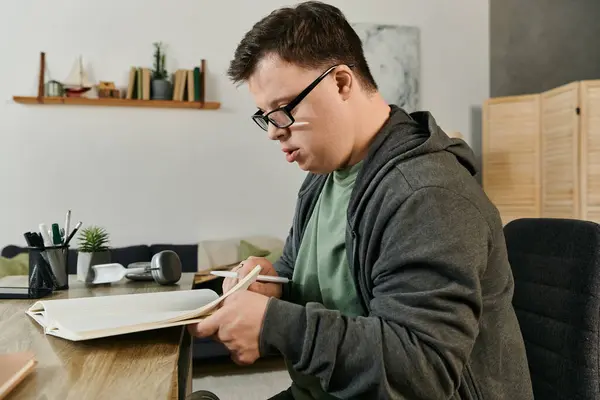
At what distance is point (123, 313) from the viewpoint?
2.89ft

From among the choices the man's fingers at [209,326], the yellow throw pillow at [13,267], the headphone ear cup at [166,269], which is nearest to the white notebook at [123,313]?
the man's fingers at [209,326]

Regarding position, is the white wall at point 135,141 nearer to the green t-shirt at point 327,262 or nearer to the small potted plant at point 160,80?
the small potted plant at point 160,80

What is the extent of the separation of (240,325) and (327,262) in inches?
10.5

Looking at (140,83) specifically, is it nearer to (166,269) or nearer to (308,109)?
(166,269)

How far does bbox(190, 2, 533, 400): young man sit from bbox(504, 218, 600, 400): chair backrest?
0.46 ft

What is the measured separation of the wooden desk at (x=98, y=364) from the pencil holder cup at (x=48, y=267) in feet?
1.09

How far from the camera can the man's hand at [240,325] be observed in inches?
29.6

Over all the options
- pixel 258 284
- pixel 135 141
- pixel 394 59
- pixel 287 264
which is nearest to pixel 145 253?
pixel 135 141

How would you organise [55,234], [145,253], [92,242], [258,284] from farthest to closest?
[145,253] < [92,242] < [55,234] < [258,284]

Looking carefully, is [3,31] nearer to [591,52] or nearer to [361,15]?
[361,15]

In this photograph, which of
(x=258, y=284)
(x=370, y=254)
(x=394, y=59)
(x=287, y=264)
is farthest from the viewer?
(x=394, y=59)

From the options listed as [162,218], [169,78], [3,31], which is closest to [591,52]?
[169,78]

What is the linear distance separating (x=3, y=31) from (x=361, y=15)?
93.6 inches

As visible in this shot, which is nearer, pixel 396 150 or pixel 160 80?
pixel 396 150
